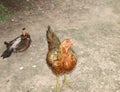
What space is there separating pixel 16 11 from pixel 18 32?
155cm

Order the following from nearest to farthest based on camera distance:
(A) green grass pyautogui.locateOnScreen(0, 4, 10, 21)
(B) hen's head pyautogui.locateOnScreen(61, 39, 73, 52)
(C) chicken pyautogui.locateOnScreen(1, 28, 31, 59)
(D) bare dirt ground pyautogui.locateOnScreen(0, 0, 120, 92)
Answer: (B) hen's head pyautogui.locateOnScreen(61, 39, 73, 52), (D) bare dirt ground pyautogui.locateOnScreen(0, 0, 120, 92), (C) chicken pyautogui.locateOnScreen(1, 28, 31, 59), (A) green grass pyautogui.locateOnScreen(0, 4, 10, 21)

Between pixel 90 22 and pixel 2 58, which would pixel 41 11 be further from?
pixel 2 58

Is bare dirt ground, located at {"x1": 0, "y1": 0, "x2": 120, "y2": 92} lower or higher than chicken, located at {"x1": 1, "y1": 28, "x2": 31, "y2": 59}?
lower

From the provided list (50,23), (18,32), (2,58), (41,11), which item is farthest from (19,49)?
(41,11)

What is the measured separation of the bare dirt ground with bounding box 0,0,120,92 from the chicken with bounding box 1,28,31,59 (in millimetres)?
208

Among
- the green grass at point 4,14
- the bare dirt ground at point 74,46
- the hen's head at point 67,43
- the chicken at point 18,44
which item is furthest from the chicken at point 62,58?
the green grass at point 4,14

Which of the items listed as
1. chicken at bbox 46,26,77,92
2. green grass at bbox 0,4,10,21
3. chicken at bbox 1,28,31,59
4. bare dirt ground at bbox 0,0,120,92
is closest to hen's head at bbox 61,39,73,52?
chicken at bbox 46,26,77,92

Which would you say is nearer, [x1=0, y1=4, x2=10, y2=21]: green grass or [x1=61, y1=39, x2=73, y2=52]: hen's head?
[x1=61, y1=39, x2=73, y2=52]: hen's head

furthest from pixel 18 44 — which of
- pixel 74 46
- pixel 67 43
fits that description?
pixel 67 43

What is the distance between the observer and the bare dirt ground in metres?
8.38

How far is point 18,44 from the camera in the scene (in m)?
9.49

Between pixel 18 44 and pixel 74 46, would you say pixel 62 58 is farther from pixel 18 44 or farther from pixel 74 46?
pixel 18 44

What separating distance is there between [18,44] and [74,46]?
6.57 ft

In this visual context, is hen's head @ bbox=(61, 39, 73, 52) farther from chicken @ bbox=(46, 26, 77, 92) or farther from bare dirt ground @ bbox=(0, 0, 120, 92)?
bare dirt ground @ bbox=(0, 0, 120, 92)
